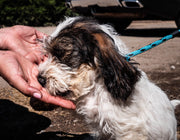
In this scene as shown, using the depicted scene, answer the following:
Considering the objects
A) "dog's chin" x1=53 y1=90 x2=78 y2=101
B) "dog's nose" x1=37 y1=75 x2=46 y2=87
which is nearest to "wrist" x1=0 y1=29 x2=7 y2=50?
"dog's nose" x1=37 y1=75 x2=46 y2=87

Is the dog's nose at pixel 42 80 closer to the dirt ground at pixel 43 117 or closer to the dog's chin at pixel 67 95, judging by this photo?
the dog's chin at pixel 67 95

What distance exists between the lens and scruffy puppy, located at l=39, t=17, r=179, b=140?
2.71 metres

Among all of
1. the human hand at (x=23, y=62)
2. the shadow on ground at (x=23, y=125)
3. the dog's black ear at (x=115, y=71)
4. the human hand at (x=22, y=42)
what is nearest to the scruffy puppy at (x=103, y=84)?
the dog's black ear at (x=115, y=71)

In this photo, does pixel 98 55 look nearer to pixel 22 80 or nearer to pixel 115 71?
pixel 115 71

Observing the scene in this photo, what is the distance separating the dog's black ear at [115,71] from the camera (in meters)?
2.67

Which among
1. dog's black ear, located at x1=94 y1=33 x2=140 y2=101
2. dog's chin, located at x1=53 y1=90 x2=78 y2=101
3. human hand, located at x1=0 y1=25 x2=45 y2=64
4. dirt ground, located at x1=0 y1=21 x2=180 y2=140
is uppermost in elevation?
human hand, located at x1=0 y1=25 x2=45 y2=64

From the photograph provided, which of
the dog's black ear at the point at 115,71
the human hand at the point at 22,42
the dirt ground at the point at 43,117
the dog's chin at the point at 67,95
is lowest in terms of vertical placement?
the dirt ground at the point at 43,117

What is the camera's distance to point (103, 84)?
2.81 metres

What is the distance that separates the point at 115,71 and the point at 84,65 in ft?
1.28

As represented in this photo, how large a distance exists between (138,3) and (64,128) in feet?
21.9

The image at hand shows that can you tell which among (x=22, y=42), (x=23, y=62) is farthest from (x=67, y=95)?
(x=22, y=42)

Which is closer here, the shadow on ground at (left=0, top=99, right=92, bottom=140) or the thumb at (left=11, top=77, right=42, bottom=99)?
the thumb at (left=11, top=77, right=42, bottom=99)

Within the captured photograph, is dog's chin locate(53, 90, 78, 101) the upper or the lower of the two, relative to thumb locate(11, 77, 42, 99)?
lower

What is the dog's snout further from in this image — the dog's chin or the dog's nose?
the dog's chin
